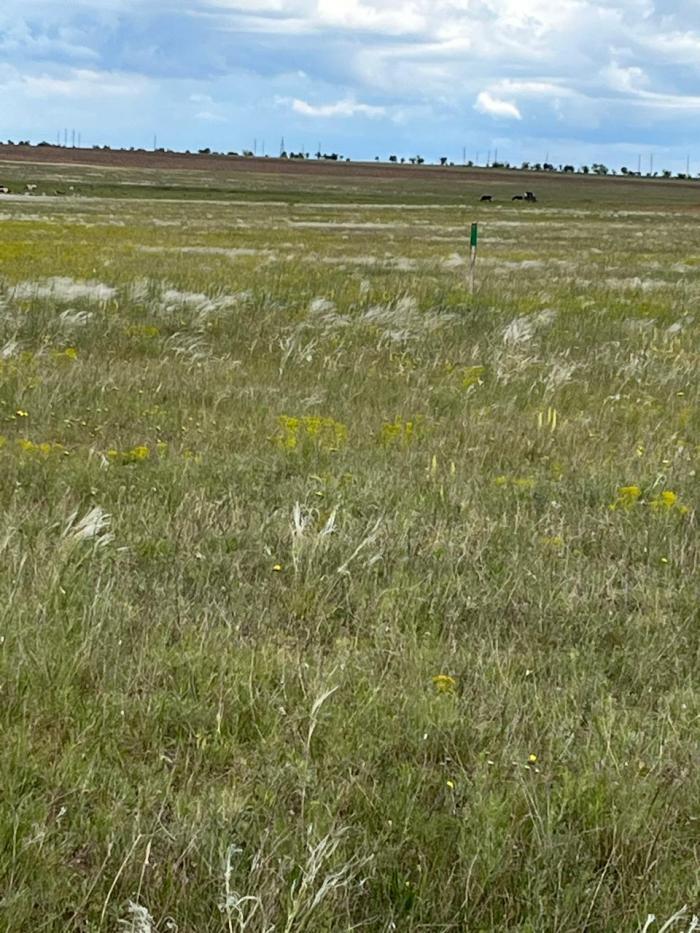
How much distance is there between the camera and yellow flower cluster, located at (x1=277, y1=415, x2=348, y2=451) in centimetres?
673

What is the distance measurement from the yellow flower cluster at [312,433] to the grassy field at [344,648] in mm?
30

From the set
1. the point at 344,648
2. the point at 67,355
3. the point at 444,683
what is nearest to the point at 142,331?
the point at 67,355

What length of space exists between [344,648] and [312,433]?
3.23 meters

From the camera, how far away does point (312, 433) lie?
22.6ft

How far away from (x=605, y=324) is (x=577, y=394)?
18.1ft

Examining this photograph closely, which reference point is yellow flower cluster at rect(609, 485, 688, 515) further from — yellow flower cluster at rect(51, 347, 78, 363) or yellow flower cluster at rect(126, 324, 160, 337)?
yellow flower cluster at rect(126, 324, 160, 337)

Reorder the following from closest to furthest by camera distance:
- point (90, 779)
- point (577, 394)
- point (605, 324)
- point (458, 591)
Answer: point (90, 779) → point (458, 591) → point (577, 394) → point (605, 324)

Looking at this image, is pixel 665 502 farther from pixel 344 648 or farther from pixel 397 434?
pixel 344 648

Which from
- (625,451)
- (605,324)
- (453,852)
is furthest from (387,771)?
(605,324)

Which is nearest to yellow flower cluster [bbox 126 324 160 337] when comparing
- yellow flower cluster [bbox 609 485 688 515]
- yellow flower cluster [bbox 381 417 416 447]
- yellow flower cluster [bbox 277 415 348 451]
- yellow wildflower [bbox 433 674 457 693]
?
yellow flower cluster [bbox 277 415 348 451]

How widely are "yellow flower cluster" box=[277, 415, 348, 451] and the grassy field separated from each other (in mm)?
30

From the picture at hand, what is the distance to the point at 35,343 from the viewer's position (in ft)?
35.5

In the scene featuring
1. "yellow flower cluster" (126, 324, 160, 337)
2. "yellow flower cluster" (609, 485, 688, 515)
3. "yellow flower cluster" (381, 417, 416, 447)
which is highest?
"yellow flower cluster" (126, 324, 160, 337)

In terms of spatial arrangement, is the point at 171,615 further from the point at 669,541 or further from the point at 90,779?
the point at 669,541
